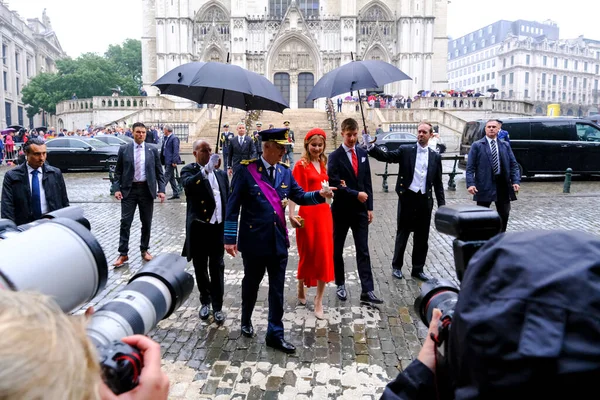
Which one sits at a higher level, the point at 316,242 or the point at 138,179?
the point at 138,179

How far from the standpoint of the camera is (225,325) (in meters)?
4.75

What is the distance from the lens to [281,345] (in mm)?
4137

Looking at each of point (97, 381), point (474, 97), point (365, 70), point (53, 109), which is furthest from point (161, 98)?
point (97, 381)

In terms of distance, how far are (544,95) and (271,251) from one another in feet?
342

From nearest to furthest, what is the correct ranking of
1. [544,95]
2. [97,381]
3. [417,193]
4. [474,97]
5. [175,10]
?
[97,381] < [417,193] < [474,97] < [175,10] < [544,95]

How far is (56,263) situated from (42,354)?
610 mm

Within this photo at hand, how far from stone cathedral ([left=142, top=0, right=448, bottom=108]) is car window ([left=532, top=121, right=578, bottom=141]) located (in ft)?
87.0

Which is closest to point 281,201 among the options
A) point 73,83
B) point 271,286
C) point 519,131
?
point 271,286

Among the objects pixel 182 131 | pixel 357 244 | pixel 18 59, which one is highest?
pixel 18 59

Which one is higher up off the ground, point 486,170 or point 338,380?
point 486,170

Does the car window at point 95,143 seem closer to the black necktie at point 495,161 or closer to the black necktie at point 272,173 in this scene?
the black necktie at point 495,161

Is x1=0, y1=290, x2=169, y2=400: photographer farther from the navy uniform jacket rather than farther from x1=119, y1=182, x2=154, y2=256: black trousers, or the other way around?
x1=119, y1=182, x2=154, y2=256: black trousers

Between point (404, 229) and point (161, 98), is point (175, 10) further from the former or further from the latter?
point (404, 229)

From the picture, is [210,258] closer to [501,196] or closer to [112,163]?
[501,196]
